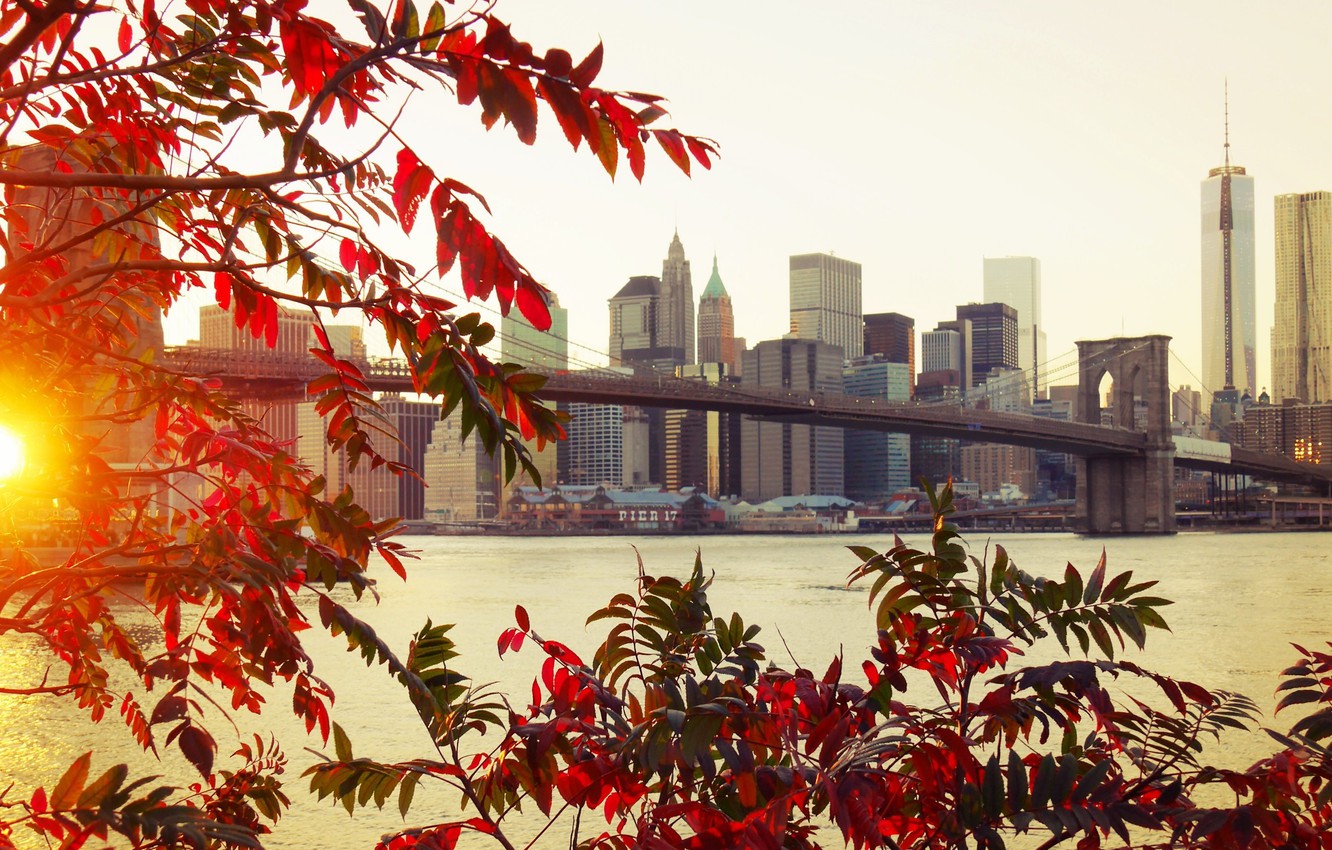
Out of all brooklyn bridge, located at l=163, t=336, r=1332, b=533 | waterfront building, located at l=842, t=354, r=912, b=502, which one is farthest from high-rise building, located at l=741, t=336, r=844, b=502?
brooklyn bridge, located at l=163, t=336, r=1332, b=533

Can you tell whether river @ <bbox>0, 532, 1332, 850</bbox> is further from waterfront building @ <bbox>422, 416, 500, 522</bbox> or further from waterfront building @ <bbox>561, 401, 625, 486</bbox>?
waterfront building @ <bbox>561, 401, 625, 486</bbox>

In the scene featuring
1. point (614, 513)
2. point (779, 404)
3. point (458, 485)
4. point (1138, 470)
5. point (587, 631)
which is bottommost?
point (614, 513)

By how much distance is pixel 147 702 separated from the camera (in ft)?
36.3

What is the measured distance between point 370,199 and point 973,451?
152 meters

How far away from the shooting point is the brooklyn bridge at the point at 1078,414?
34000 mm

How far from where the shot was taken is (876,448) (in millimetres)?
132375

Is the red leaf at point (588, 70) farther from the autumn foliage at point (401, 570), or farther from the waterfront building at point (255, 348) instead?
the waterfront building at point (255, 348)

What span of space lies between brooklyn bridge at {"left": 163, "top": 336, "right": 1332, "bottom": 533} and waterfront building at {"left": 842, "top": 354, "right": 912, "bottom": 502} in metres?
57.8

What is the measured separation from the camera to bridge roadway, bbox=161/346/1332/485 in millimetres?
31703

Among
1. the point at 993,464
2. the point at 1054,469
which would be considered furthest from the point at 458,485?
the point at 993,464

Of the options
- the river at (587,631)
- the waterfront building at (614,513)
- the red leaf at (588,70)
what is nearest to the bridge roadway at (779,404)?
the river at (587,631)

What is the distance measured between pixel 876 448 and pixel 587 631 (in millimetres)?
118074

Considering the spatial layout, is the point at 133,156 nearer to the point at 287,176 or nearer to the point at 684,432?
the point at 287,176

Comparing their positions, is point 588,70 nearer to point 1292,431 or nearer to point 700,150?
point 700,150
